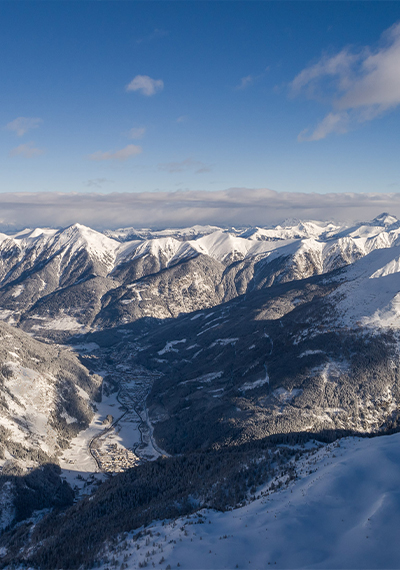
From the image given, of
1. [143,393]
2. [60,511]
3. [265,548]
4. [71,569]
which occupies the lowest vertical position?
[143,393]

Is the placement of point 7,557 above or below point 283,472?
below

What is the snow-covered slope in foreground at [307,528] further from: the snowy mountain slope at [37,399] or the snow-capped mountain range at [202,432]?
the snowy mountain slope at [37,399]

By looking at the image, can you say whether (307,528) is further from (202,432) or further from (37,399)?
(37,399)

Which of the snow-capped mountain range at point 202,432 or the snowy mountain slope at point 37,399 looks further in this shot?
the snowy mountain slope at point 37,399

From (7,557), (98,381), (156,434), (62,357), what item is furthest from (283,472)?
(62,357)

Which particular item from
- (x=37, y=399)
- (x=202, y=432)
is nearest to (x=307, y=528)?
(x=202, y=432)

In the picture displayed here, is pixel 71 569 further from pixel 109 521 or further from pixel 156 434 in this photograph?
pixel 156 434

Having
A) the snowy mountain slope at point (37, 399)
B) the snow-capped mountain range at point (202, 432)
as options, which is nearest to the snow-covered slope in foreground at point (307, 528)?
the snow-capped mountain range at point (202, 432)

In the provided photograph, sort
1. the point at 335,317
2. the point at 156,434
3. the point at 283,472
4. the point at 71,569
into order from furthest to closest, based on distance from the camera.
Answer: the point at 335,317
the point at 156,434
the point at 283,472
the point at 71,569
